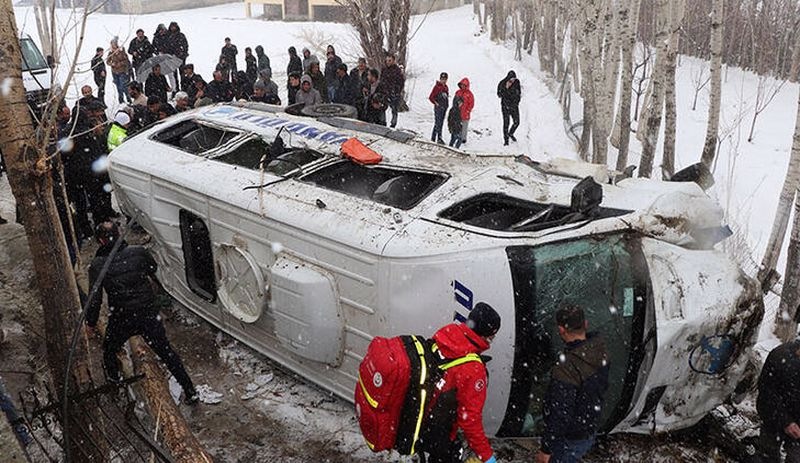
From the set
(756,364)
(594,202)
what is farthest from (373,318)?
(756,364)

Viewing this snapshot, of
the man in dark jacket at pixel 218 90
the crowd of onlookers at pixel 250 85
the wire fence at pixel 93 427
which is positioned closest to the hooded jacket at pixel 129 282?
the wire fence at pixel 93 427

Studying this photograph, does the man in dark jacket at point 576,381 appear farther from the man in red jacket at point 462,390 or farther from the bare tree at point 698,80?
the bare tree at point 698,80

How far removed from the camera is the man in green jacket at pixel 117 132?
295 inches

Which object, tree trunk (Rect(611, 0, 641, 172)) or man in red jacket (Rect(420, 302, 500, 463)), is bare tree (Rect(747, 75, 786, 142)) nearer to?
tree trunk (Rect(611, 0, 641, 172))

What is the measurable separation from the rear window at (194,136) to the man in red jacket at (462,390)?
3720 mm

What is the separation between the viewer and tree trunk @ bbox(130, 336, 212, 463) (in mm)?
4086

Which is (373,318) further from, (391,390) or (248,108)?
(248,108)

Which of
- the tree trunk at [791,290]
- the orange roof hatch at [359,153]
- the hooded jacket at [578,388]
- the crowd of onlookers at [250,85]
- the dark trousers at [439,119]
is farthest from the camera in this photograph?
the dark trousers at [439,119]

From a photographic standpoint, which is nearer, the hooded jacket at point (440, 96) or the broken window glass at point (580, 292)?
the broken window glass at point (580, 292)

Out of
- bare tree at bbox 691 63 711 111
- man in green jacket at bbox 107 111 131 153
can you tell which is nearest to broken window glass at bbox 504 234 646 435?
man in green jacket at bbox 107 111 131 153

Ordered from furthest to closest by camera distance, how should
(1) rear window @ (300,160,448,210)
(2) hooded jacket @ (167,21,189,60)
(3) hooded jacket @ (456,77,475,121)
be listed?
1. (2) hooded jacket @ (167,21,189,60)
2. (3) hooded jacket @ (456,77,475,121)
3. (1) rear window @ (300,160,448,210)

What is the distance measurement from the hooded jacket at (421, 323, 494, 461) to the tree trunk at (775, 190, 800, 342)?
4.72 meters

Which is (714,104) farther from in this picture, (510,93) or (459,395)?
(459,395)

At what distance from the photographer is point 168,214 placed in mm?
5824
